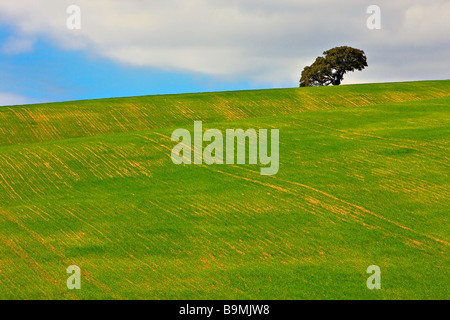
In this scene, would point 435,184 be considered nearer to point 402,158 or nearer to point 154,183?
point 402,158

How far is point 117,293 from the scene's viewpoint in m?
19.0

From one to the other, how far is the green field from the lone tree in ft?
171

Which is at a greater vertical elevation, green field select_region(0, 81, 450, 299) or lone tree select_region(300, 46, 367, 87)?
lone tree select_region(300, 46, 367, 87)

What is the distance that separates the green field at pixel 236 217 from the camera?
19.8 m

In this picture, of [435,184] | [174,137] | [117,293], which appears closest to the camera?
[117,293]

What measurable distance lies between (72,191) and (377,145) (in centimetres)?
2129

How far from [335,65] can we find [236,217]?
76411 millimetres

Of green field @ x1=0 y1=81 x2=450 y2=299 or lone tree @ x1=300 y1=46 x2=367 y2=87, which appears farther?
lone tree @ x1=300 y1=46 x2=367 y2=87

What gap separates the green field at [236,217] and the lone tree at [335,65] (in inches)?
2049

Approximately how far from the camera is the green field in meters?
19.8

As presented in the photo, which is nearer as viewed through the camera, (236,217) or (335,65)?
(236,217)

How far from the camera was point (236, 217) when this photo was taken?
2619 cm

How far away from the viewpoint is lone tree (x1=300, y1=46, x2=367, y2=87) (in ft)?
317
